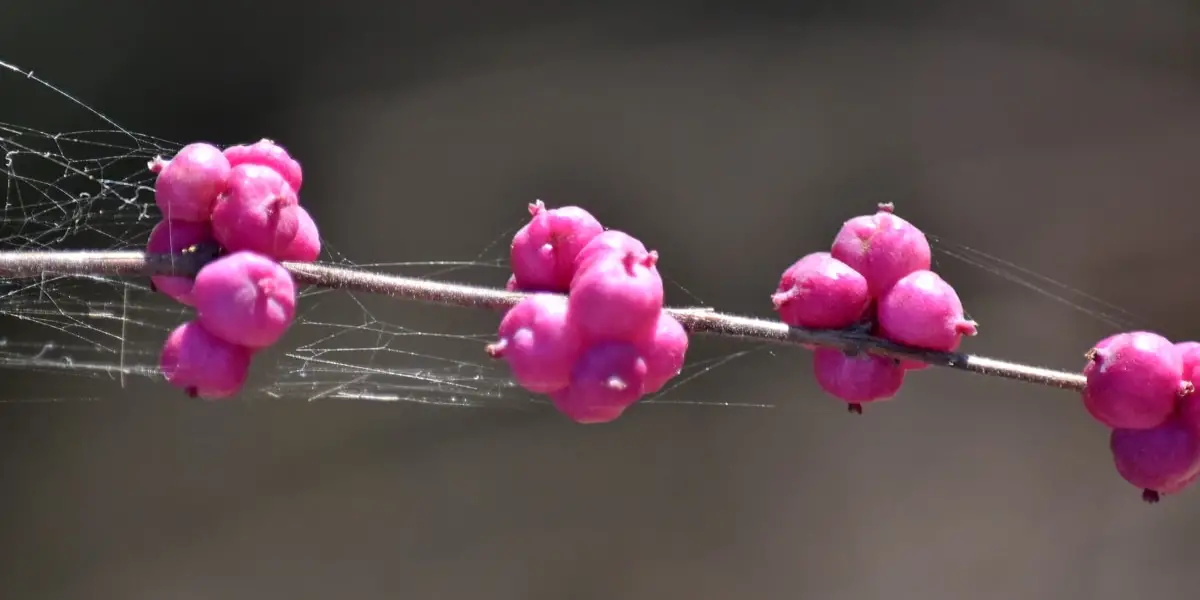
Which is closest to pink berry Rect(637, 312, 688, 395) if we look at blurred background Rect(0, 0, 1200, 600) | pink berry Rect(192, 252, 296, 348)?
→ pink berry Rect(192, 252, 296, 348)

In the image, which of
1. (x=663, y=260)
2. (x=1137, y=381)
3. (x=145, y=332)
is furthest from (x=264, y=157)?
(x=145, y=332)

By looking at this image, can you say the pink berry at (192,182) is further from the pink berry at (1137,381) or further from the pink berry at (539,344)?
the pink berry at (1137,381)

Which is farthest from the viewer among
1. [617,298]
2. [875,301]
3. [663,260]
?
[663,260]

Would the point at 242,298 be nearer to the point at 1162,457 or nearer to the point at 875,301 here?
the point at 875,301

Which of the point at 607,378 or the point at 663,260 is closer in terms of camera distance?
the point at 607,378

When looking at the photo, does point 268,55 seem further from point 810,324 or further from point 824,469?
point 824,469

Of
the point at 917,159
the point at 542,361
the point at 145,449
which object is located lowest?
the point at 145,449

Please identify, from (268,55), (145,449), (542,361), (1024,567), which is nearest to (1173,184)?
(1024,567)
